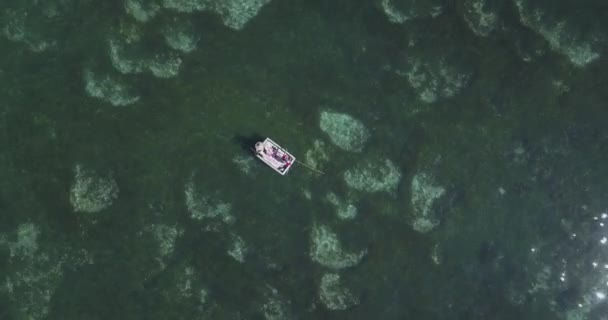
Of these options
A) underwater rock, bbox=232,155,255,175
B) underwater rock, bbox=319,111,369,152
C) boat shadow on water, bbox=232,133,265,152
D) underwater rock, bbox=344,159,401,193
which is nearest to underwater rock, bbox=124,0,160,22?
boat shadow on water, bbox=232,133,265,152

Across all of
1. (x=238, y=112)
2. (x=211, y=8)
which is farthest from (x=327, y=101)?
(x=211, y=8)

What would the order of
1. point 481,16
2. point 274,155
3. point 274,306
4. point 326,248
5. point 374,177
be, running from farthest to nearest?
point 481,16 < point 374,177 < point 326,248 < point 274,306 < point 274,155

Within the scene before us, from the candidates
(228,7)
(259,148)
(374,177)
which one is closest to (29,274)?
(259,148)

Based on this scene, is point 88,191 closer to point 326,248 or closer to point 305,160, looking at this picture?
point 305,160

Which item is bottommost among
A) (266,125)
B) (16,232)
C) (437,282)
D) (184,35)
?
(16,232)

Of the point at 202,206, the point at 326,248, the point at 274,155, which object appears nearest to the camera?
the point at 274,155

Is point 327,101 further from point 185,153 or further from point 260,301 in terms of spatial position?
point 260,301

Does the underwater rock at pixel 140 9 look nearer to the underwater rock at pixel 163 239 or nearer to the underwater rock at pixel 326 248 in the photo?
the underwater rock at pixel 163 239

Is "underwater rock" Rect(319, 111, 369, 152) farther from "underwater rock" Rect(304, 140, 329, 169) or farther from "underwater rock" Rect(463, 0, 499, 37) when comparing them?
"underwater rock" Rect(463, 0, 499, 37)
